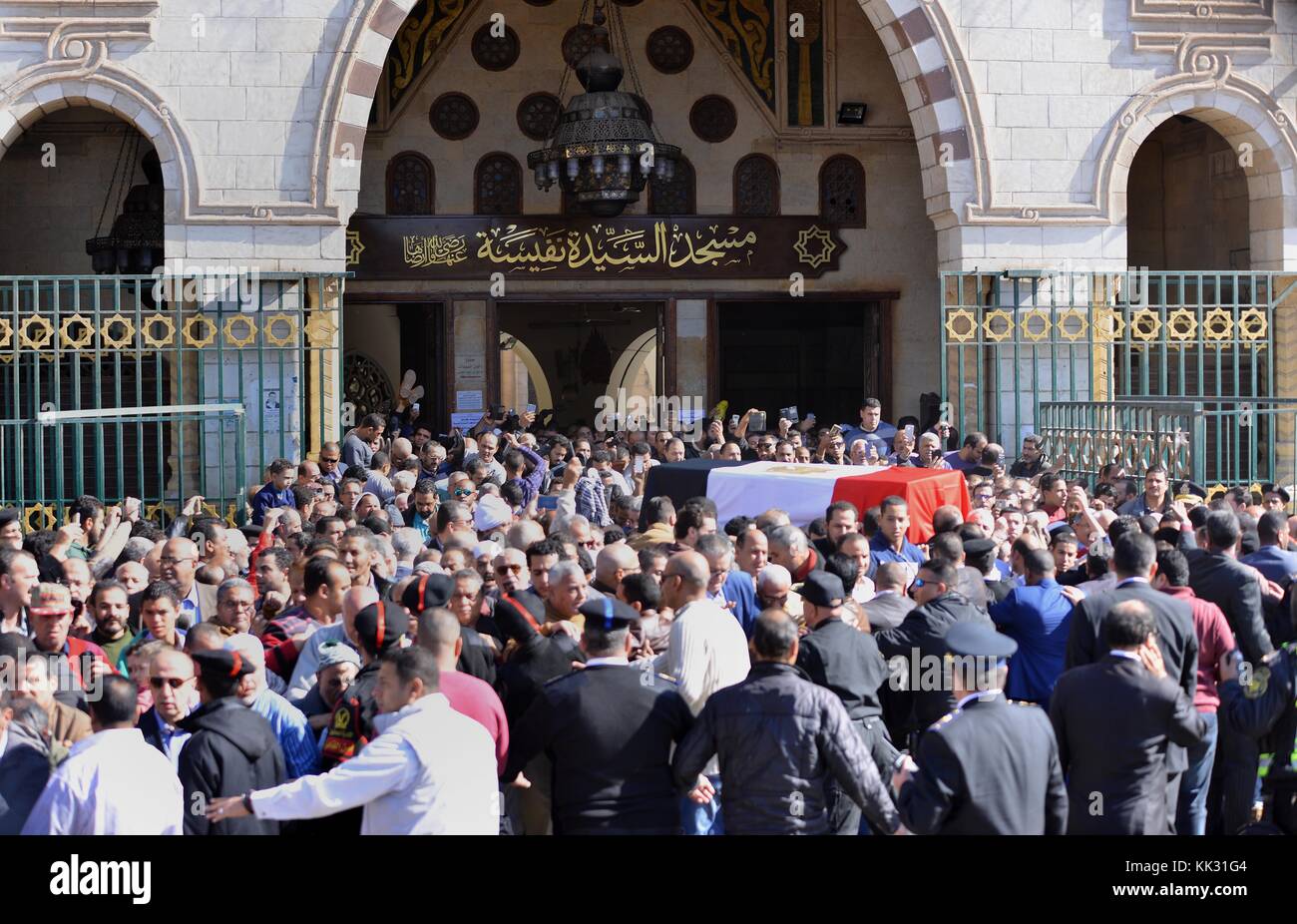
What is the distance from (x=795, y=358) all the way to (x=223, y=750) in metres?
16.8

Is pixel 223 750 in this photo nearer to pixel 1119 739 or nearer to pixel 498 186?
pixel 1119 739

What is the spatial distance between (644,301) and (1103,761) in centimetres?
1267

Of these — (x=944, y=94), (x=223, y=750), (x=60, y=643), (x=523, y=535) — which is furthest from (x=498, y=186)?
(x=223, y=750)

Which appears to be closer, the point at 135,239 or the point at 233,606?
the point at 233,606

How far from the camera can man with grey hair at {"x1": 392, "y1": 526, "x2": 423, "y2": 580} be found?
826cm

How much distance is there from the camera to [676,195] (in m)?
17.5

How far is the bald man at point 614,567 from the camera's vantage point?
7.11 meters

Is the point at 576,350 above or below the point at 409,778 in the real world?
above

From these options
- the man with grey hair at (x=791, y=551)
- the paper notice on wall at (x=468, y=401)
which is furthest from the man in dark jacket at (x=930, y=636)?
the paper notice on wall at (x=468, y=401)

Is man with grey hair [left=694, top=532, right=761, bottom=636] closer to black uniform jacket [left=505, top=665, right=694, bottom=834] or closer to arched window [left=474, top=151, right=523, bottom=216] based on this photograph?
black uniform jacket [left=505, top=665, right=694, bottom=834]

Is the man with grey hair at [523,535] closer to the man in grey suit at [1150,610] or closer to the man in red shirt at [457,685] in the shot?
the man in red shirt at [457,685]

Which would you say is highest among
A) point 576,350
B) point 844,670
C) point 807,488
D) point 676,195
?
point 676,195

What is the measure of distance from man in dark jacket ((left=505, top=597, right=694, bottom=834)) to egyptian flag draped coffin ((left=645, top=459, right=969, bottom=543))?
4945 millimetres

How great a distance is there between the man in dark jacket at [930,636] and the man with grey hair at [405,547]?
2648mm
